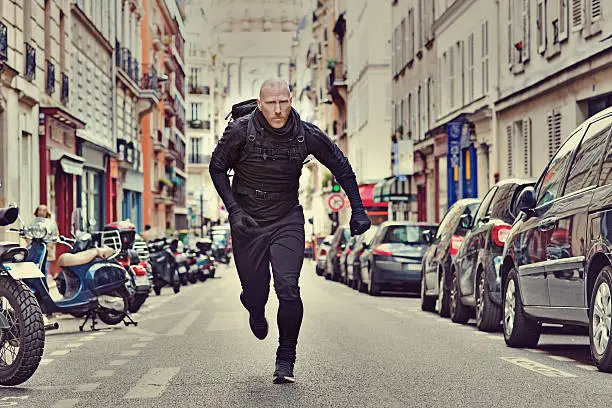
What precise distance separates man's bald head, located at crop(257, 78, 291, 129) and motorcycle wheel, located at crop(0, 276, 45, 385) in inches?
77.1

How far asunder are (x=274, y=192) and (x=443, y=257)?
909 centimetres

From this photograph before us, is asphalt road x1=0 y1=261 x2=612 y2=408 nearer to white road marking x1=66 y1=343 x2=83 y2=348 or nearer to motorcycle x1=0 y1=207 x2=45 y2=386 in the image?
white road marking x1=66 y1=343 x2=83 y2=348

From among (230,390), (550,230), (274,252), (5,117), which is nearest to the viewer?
(230,390)

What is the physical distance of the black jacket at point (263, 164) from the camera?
29.6 feet

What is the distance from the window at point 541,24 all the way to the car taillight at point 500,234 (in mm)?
14703

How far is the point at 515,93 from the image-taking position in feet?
102

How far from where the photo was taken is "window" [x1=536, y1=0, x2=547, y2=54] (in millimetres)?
28531

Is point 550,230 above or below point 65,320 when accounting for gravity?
above

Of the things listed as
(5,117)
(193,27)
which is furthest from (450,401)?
(193,27)

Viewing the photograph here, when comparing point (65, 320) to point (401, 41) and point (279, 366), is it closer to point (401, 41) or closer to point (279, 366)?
point (279, 366)

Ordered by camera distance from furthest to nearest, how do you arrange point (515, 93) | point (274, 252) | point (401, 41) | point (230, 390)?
point (401, 41)
point (515, 93)
point (274, 252)
point (230, 390)

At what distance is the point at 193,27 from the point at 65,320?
12798cm

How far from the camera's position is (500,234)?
14.3 meters

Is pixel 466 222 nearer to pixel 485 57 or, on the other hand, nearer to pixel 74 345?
pixel 74 345
